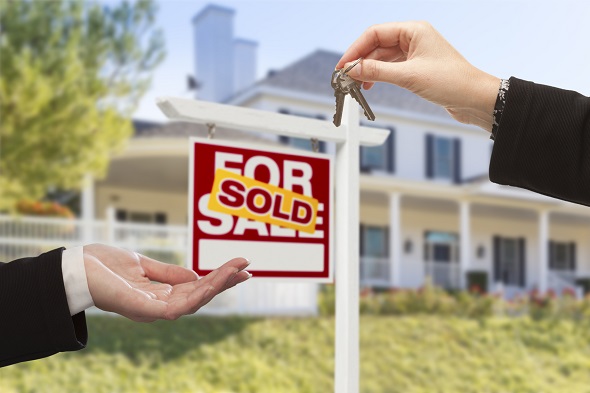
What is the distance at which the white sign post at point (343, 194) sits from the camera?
3709 mm

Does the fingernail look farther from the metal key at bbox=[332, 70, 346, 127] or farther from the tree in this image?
the tree

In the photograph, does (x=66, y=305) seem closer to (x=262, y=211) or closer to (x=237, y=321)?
(x=262, y=211)

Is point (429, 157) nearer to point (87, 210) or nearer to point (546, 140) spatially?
point (87, 210)

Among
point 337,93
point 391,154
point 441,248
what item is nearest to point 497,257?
point 441,248

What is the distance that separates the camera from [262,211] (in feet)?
12.4

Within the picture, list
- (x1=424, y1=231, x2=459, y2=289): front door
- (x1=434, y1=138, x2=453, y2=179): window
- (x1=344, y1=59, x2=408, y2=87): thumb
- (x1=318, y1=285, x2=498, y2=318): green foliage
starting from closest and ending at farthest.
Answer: (x1=344, y1=59, x2=408, y2=87): thumb
(x1=318, y1=285, x2=498, y2=318): green foliage
(x1=434, y1=138, x2=453, y2=179): window
(x1=424, y1=231, x2=459, y2=289): front door

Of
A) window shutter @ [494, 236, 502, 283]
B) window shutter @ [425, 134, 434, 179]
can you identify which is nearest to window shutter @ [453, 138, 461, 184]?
window shutter @ [425, 134, 434, 179]

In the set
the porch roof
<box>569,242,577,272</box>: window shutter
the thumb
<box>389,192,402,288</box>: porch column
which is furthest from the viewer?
<box>569,242,577,272</box>: window shutter

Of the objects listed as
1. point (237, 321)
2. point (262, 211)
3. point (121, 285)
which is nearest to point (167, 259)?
point (237, 321)

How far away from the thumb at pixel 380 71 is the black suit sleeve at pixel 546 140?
26 cm

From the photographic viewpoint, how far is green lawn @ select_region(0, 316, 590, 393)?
9.12m

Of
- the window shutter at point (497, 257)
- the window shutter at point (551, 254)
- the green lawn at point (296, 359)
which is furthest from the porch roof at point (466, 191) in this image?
the green lawn at point (296, 359)

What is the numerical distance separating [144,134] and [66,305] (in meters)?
15.2

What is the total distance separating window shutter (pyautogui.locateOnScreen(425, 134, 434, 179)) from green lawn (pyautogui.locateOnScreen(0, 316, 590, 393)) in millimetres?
8467
